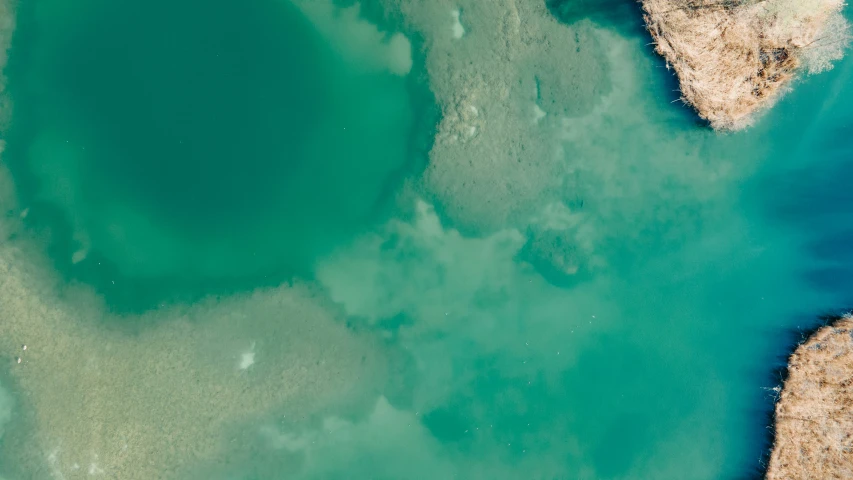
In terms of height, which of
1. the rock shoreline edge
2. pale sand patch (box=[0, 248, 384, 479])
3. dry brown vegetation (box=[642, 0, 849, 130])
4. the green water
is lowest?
pale sand patch (box=[0, 248, 384, 479])

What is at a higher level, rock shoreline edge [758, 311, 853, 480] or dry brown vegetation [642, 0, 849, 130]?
dry brown vegetation [642, 0, 849, 130]

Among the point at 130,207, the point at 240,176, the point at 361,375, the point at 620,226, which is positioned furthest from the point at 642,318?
the point at 130,207

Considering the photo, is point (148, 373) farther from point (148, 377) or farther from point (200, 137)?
point (200, 137)

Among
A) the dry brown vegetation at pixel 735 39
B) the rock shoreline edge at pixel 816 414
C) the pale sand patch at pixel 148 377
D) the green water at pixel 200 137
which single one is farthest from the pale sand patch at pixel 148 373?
the dry brown vegetation at pixel 735 39

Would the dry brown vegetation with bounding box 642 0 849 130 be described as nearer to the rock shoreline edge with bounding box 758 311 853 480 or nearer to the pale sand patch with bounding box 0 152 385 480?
the rock shoreline edge with bounding box 758 311 853 480

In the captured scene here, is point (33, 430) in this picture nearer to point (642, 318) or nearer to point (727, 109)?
point (642, 318)

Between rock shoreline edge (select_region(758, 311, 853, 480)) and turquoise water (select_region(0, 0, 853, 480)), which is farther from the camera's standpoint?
turquoise water (select_region(0, 0, 853, 480))

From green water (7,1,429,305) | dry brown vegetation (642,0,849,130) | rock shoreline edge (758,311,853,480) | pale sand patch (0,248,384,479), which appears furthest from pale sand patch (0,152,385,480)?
dry brown vegetation (642,0,849,130)
